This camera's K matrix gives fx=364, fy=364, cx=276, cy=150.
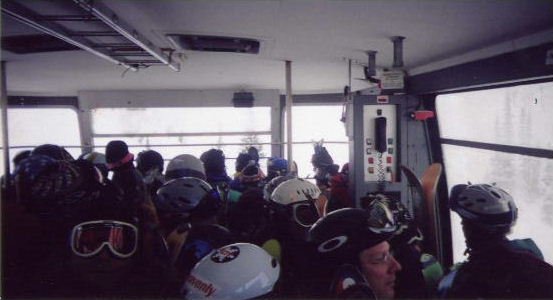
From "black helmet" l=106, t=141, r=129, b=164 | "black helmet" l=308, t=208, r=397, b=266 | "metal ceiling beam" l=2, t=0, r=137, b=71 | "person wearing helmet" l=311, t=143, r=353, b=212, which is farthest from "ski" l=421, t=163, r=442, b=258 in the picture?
"metal ceiling beam" l=2, t=0, r=137, b=71

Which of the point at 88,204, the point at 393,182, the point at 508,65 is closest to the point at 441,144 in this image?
the point at 393,182

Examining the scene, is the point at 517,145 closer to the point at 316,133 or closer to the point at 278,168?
the point at 278,168

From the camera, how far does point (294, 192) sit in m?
2.43

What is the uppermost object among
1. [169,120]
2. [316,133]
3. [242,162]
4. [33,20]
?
[33,20]

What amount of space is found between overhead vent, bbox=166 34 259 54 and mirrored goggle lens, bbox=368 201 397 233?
6.85ft

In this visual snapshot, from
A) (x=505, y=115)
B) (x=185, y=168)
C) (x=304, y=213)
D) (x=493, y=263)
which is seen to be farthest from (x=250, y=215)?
(x=505, y=115)

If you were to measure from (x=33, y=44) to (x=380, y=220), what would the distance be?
3.37 meters

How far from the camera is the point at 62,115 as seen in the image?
7203 mm

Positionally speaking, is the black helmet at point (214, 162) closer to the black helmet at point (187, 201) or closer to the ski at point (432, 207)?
the black helmet at point (187, 201)

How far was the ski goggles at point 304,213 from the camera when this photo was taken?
2.12 meters

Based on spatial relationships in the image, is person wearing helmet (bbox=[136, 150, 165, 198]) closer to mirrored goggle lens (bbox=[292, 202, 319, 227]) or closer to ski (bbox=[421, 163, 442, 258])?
mirrored goggle lens (bbox=[292, 202, 319, 227])

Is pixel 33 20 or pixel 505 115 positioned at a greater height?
pixel 33 20

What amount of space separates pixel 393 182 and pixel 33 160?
3.36 m

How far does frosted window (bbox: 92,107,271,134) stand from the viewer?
23.8 ft
